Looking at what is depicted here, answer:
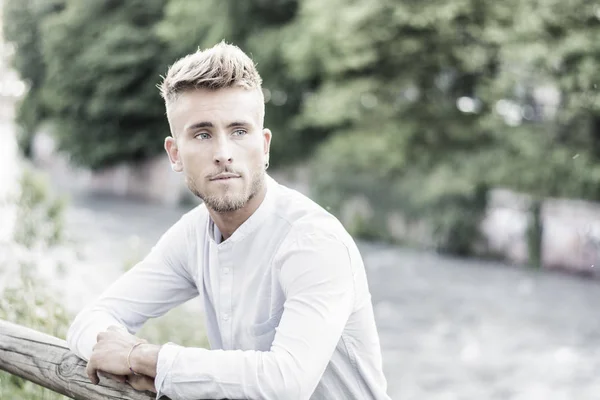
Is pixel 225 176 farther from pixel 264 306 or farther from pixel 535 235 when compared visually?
pixel 535 235

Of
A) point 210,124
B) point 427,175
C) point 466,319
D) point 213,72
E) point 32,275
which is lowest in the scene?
point 210,124

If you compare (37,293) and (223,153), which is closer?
(223,153)

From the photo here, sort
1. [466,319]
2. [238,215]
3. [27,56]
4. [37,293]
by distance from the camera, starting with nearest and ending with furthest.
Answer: [238,215], [37,293], [466,319], [27,56]

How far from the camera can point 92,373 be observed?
220 cm

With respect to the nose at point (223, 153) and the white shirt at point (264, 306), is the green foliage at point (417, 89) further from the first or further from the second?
the nose at point (223, 153)

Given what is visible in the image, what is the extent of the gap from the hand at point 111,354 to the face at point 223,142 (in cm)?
42

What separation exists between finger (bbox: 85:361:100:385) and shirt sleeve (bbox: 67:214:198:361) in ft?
0.69

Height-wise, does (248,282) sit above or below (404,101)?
below

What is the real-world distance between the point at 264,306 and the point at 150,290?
517 millimetres

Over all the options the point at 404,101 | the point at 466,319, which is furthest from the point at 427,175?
the point at 466,319

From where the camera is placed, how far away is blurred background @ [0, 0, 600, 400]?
8.30m

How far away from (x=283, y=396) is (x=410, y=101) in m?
15.2

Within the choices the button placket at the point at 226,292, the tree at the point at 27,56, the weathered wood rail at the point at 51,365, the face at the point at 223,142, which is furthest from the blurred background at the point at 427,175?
the tree at the point at 27,56

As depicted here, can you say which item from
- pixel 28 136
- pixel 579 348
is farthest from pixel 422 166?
pixel 28 136
